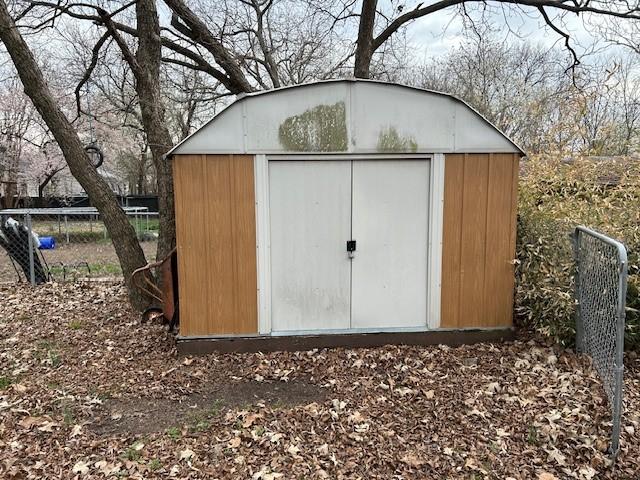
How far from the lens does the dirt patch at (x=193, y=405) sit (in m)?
3.27

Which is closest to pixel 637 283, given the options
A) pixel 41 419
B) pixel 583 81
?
pixel 41 419

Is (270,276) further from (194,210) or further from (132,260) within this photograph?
(132,260)

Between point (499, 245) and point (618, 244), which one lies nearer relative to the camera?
point (618, 244)

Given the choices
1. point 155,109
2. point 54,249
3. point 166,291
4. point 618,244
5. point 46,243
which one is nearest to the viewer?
point 618,244

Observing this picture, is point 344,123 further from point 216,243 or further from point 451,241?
point 216,243

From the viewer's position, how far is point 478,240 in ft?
14.7

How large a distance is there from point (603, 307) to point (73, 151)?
5.72m

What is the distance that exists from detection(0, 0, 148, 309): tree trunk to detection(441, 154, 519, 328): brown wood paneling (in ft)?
12.2

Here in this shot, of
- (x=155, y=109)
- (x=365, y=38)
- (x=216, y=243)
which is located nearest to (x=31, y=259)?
(x=155, y=109)

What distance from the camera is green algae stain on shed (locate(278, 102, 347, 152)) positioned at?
4.22 m

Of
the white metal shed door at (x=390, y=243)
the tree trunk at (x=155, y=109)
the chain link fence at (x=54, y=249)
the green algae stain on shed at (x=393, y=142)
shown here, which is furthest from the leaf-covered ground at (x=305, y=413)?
the chain link fence at (x=54, y=249)

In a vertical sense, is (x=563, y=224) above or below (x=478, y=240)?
above

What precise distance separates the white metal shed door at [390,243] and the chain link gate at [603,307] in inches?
53.2

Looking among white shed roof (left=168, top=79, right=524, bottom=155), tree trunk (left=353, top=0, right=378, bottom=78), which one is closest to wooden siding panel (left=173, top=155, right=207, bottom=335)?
white shed roof (left=168, top=79, right=524, bottom=155)
